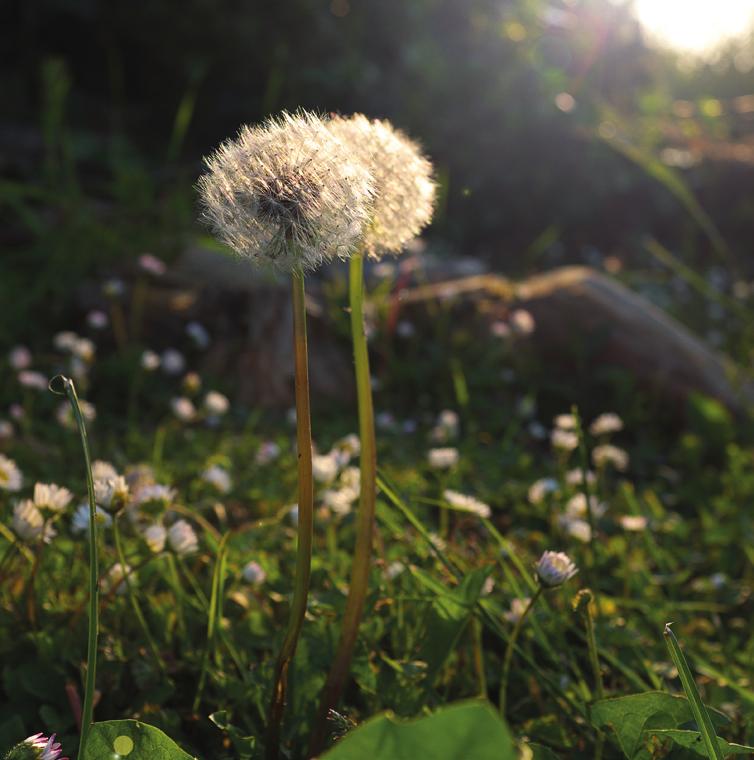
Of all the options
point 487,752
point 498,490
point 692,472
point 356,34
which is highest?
point 356,34

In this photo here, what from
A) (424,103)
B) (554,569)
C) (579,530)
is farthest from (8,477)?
(424,103)

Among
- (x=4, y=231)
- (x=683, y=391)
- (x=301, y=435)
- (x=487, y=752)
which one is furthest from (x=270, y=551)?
(x=4, y=231)

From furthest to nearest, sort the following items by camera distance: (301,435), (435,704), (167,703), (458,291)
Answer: (458,291) < (167,703) < (435,704) < (301,435)

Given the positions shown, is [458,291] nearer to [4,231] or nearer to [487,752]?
[4,231]

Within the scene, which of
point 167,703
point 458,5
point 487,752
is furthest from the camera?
point 458,5

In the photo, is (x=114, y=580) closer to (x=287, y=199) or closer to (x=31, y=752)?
(x=31, y=752)

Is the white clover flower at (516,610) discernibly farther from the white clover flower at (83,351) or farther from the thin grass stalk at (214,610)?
the white clover flower at (83,351)
